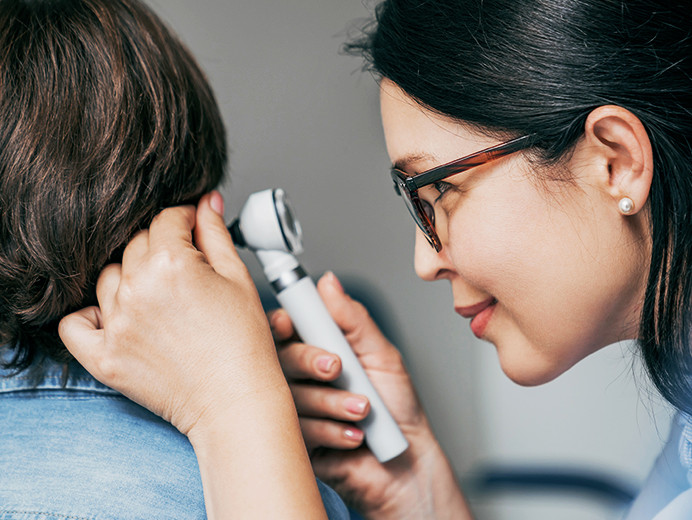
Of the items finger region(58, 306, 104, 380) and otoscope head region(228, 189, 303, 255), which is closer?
finger region(58, 306, 104, 380)

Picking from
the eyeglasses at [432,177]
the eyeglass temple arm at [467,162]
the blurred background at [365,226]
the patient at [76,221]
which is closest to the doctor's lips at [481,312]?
the eyeglasses at [432,177]

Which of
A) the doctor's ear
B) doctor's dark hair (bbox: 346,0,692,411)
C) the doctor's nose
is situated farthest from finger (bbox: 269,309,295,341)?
the doctor's ear

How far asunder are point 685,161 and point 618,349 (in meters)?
1.10

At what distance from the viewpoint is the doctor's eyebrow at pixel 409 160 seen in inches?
30.2

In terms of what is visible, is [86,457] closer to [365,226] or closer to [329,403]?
[329,403]

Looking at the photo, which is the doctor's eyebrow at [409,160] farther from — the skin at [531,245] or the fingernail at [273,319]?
the fingernail at [273,319]

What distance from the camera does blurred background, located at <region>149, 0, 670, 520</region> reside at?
1.48m

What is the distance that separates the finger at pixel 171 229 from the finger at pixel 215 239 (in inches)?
0.7

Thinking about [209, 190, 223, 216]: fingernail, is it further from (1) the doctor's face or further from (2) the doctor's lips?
(2) the doctor's lips

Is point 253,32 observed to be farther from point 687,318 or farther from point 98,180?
point 687,318

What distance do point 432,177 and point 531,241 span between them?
15cm

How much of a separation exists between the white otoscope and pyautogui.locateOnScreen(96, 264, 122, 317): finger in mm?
202

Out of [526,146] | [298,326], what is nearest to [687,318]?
[526,146]

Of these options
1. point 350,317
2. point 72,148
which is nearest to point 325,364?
point 350,317
